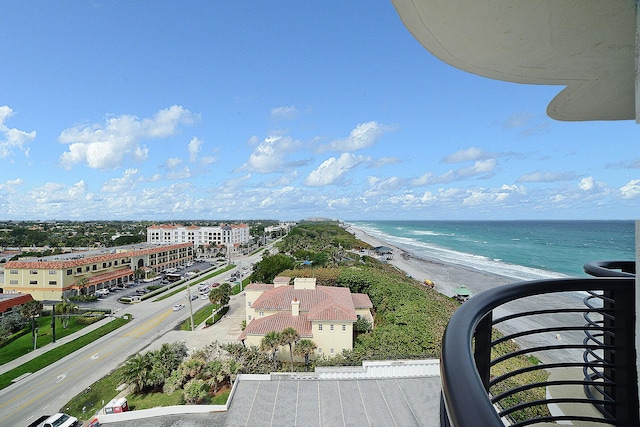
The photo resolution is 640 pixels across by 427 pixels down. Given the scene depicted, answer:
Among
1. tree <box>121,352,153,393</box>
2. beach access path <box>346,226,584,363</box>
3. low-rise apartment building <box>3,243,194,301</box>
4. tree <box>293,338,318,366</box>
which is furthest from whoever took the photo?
low-rise apartment building <box>3,243,194,301</box>

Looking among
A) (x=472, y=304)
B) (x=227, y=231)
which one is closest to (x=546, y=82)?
(x=472, y=304)

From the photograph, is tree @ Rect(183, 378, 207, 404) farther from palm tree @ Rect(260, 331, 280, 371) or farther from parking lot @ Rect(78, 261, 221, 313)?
parking lot @ Rect(78, 261, 221, 313)

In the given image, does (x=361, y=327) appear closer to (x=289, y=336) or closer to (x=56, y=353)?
(x=289, y=336)

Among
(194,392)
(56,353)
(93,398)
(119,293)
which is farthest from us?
(119,293)

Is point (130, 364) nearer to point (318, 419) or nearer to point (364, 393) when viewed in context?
point (318, 419)

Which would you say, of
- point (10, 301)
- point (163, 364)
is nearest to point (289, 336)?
point (163, 364)

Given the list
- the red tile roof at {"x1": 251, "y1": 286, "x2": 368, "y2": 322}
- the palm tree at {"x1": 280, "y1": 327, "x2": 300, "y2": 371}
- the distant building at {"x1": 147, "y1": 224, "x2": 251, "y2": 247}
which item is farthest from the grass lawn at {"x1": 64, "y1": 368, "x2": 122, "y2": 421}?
the distant building at {"x1": 147, "y1": 224, "x2": 251, "y2": 247}
